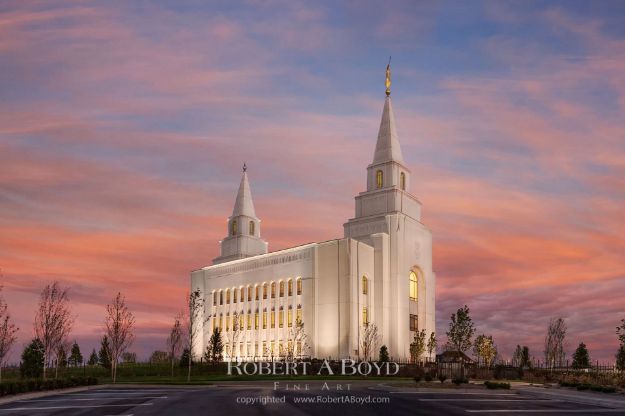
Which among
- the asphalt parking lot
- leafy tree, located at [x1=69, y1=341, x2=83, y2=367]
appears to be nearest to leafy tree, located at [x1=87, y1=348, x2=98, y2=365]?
leafy tree, located at [x1=69, y1=341, x2=83, y2=367]

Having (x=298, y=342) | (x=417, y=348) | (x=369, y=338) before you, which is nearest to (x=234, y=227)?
(x=298, y=342)

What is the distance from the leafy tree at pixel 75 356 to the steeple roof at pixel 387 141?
5633 centimetres

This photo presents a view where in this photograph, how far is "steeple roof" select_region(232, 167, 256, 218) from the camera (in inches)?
3541

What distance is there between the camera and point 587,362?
91188 millimetres

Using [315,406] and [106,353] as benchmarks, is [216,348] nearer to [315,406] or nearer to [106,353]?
[106,353]

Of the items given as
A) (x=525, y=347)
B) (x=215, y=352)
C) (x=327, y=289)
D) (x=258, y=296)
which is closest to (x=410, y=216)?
(x=327, y=289)

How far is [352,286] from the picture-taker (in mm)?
67812

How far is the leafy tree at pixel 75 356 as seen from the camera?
99931 mm

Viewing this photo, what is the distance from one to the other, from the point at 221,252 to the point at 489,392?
59311 millimetres

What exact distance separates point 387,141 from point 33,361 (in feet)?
141

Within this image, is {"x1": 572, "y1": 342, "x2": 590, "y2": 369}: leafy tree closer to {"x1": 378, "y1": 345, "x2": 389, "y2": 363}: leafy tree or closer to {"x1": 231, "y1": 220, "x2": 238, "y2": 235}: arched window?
{"x1": 378, "y1": 345, "x2": 389, "y2": 363}: leafy tree

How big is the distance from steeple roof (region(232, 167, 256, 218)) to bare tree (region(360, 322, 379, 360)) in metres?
27.9

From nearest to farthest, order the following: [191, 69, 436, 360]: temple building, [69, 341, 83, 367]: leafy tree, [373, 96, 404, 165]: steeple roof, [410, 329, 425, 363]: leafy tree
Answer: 1. [410, 329, 425, 363]: leafy tree
2. [191, 69, 436, 360]: temple building
3. [373, 96, 404, 165]: steeple roof
4. [69, 341, 83, 367]: leafy tree

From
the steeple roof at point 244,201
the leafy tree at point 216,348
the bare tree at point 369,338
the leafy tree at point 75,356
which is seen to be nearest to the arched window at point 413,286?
the bare tree at point 369,338
